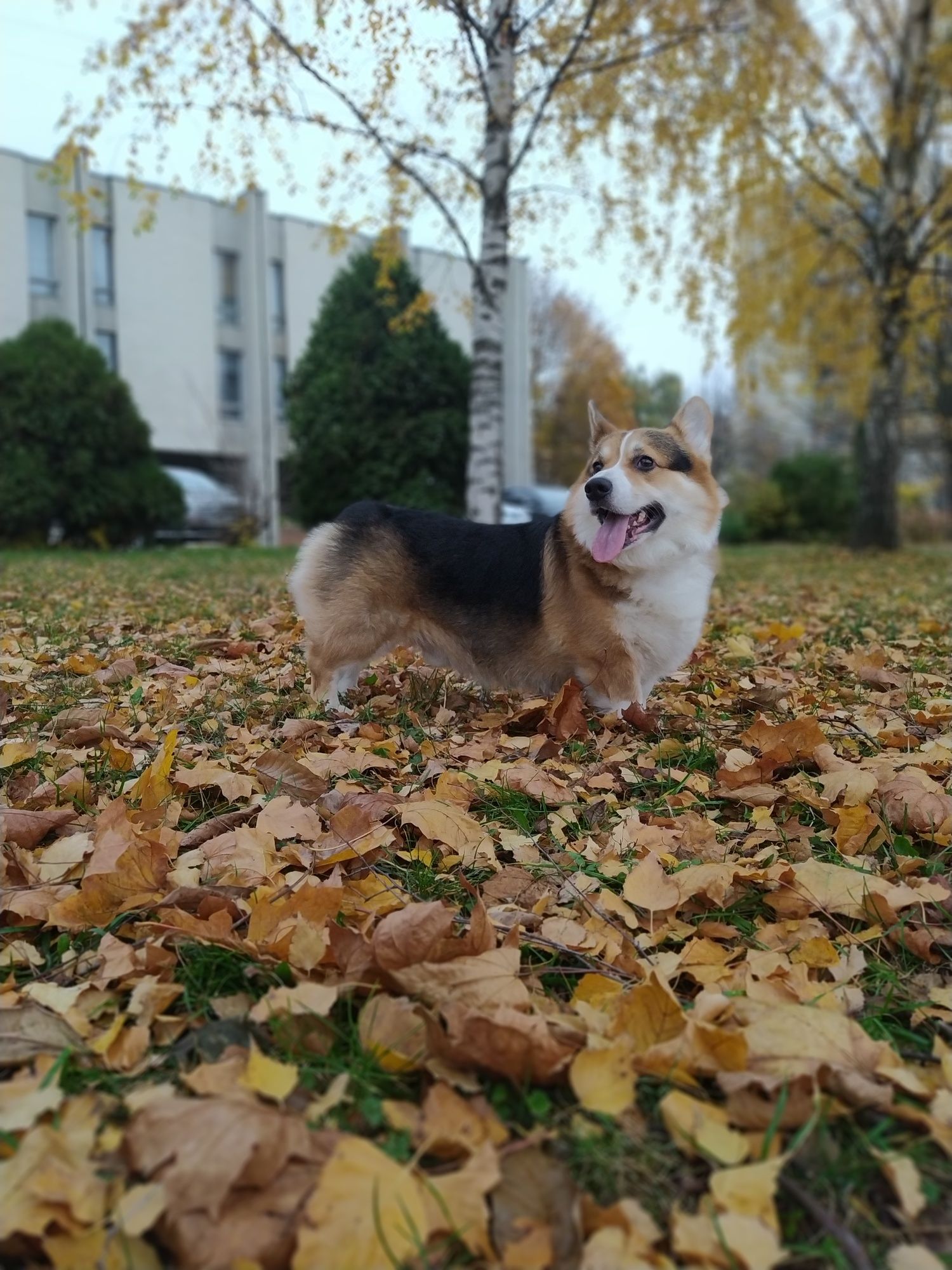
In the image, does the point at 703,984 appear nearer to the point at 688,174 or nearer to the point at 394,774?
the point at 394,774

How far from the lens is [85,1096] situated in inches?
52.4

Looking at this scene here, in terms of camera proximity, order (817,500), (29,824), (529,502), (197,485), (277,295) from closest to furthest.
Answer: (29,824), (817,500), (197,485), (529,502), (277,295)

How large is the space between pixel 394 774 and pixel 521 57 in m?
7.98

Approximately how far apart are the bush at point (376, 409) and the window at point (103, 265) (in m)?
13.1

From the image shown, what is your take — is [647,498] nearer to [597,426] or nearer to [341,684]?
[597,426]

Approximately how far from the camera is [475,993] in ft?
5.11

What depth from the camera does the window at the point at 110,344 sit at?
2597cm

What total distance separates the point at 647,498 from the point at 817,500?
650 inches

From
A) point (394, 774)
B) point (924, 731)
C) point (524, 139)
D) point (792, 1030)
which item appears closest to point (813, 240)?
point (524, 139)

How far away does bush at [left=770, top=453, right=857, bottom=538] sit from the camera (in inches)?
727

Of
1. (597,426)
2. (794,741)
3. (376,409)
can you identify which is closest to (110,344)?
(376,409)

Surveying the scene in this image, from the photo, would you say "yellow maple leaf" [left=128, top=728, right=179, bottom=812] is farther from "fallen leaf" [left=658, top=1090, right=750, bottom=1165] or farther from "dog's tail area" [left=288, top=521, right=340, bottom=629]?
"fallen leaf" [left=658, top=1090, right=750, bottom=1165]

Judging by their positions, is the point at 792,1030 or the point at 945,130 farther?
the point at 945,130

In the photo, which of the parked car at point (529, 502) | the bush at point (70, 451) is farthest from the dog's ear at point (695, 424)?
the parked car at point (529, 502)
